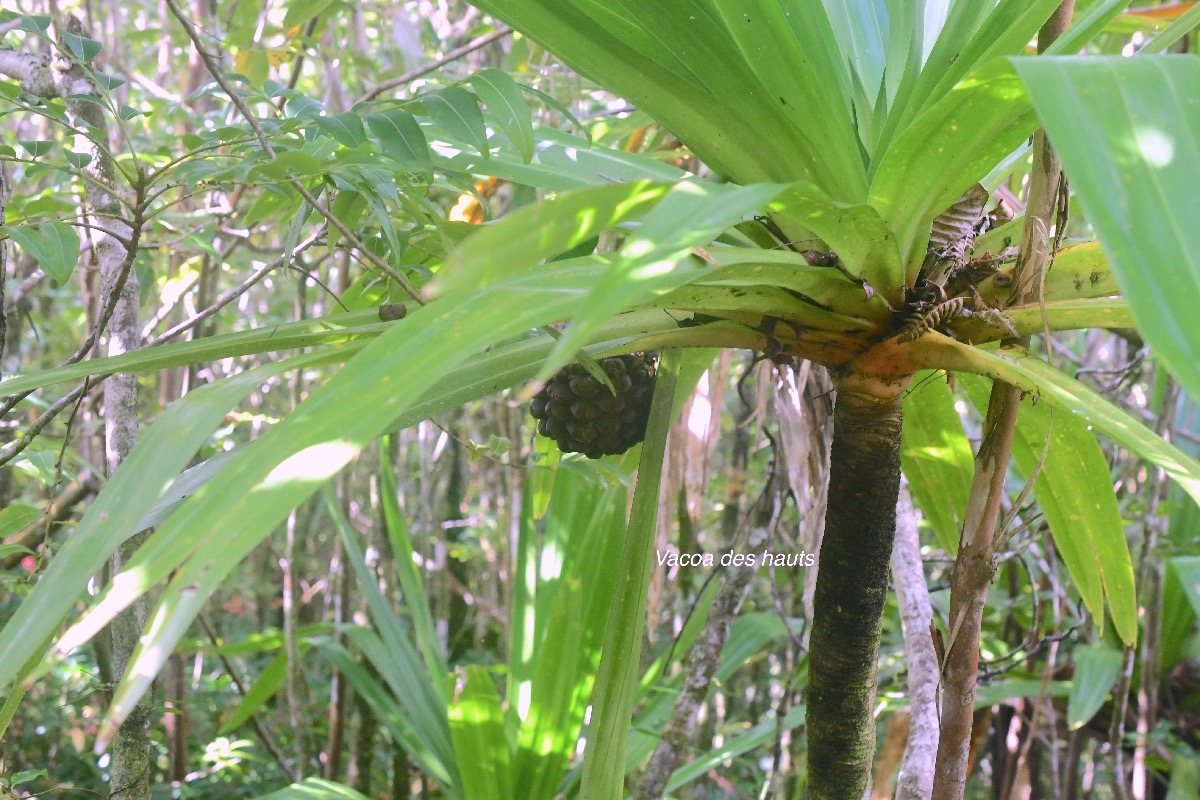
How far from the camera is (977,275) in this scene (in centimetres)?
64

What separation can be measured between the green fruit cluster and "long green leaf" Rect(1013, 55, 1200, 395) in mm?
497

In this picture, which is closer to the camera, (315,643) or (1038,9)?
(1038,9)

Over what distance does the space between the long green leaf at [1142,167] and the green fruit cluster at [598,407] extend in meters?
0.50

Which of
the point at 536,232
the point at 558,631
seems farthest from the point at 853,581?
the point at 558,631

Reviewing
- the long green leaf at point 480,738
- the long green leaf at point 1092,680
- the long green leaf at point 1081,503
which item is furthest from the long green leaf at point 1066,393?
the long green leaf at point 1092,680

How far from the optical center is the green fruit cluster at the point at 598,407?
0.83 metres

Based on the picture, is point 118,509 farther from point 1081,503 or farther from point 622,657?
point 1081,503

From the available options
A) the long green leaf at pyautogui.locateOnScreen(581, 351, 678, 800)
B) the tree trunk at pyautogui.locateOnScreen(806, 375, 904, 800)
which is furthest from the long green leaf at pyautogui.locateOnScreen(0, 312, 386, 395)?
the tree trunk at pyautogui.locateOnScreen(806, 375, 904, 800)

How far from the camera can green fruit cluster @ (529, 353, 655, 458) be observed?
832 millimetres

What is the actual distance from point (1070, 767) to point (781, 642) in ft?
2.34

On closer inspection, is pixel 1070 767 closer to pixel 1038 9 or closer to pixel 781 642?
pixel 781 642

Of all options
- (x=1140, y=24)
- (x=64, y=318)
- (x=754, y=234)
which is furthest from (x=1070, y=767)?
(x=64, y=318)

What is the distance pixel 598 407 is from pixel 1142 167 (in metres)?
0.56

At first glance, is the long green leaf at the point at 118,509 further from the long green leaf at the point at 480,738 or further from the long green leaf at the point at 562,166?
the long green leaf at the point at 480,738
